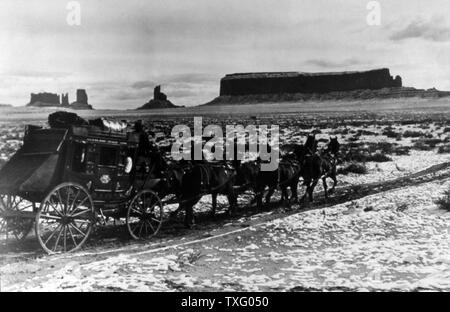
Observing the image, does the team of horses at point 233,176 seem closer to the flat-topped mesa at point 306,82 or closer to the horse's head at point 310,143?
the horse's head at point 310,143

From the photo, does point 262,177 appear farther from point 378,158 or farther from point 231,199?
point 378,158

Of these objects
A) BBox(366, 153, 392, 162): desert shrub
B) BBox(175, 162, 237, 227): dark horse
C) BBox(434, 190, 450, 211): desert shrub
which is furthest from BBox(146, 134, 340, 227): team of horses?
BBox(366, 153, 392, 162): desert shrub

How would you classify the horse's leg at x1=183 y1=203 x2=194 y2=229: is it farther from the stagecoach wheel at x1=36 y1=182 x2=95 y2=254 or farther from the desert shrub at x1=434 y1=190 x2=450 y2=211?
the desert shrub at x1=434 y1=190 x2=450 y2=211

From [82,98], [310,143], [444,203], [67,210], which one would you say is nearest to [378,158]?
[310,143]

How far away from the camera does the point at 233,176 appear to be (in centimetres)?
1259

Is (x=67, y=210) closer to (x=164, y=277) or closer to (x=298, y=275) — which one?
(x=164, y=277)

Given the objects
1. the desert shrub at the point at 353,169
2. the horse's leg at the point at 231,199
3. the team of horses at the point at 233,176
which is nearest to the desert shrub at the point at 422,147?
the desert shrub at the point at 353,169

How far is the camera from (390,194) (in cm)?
1395

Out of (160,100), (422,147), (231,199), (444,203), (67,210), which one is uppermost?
(160,100)

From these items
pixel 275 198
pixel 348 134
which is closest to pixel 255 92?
pixel 348 134

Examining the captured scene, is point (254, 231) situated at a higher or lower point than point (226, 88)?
lower

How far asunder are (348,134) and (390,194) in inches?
1015

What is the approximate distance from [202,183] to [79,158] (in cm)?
336

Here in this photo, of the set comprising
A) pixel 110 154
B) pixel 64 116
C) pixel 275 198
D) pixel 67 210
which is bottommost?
pixel 275 198
